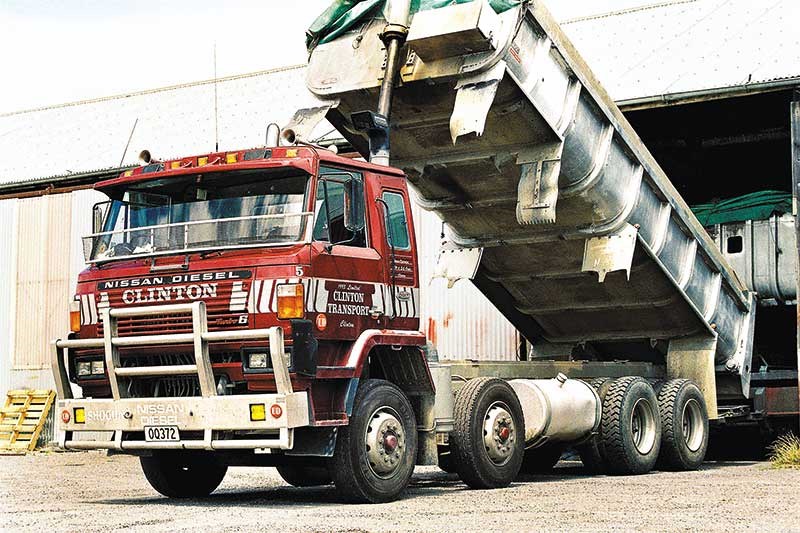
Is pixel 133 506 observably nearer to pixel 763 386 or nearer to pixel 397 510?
pixel 397 510

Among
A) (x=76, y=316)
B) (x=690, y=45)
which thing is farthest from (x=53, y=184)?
(x=76, y=316)

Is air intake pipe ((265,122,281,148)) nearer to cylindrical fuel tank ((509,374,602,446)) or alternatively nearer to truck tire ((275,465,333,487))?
truck tire ((275,465,333,487))

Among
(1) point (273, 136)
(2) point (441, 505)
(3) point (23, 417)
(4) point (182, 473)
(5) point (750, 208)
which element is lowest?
(2) point (441, 505)

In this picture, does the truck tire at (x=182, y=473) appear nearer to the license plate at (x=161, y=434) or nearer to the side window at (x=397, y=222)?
the license plate at (x=161, y=434)

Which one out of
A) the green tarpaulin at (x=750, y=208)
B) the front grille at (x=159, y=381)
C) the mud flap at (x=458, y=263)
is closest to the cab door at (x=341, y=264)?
the front grille at (x=159, y=381)

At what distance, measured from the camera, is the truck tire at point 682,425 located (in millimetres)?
13953

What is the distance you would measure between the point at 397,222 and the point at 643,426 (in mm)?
4731

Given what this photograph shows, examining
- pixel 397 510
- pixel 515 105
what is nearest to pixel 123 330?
pixel 397 510

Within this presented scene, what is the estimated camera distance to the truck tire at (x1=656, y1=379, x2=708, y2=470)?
45.8 feet

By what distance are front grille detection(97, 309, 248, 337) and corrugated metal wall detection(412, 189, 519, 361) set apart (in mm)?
8864

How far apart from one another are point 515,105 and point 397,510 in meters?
4.02

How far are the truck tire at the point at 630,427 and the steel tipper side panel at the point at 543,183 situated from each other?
118 cm

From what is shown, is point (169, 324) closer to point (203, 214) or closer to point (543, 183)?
point (203, 214)

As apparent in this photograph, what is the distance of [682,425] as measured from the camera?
14.1m
